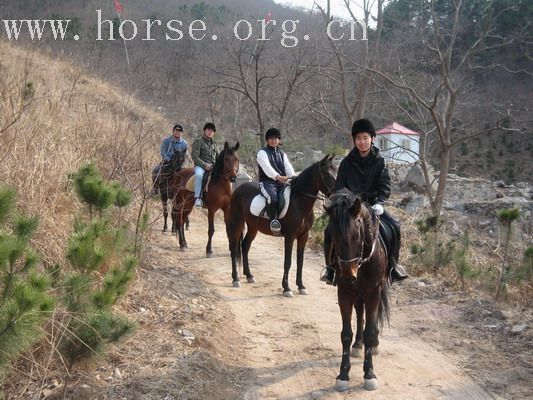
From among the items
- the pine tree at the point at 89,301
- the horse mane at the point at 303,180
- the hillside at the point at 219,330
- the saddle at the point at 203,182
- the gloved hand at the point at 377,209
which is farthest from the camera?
the saddle at the point at 203,182

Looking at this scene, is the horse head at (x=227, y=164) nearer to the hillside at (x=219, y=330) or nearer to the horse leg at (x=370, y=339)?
the hillside at (x=219, y=330)

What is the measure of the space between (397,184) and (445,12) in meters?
7.99

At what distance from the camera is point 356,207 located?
13.4ft

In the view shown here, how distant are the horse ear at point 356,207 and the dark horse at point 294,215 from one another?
2.99 m

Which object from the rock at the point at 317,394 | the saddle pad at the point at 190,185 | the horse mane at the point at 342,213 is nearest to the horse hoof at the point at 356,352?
the rock at the point at 317,394

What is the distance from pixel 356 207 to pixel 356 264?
0.45 metres

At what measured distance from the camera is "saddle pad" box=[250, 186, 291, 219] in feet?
25.0

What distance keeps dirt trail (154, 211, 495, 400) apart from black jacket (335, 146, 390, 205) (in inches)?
65.1

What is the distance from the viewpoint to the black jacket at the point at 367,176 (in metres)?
5.05

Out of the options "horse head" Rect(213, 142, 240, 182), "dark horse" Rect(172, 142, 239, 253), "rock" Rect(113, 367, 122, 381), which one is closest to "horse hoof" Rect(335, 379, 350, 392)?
"rock" Rect(113, 367, 122, 381)

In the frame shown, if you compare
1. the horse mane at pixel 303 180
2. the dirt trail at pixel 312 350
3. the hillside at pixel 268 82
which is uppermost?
the hillside at pixel 268 82

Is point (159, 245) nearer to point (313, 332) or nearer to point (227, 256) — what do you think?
point (227, 256)

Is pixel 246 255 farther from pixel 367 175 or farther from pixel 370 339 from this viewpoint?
Result: pixel 370 339

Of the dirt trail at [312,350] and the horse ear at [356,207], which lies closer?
the horse ear at [356,207]
